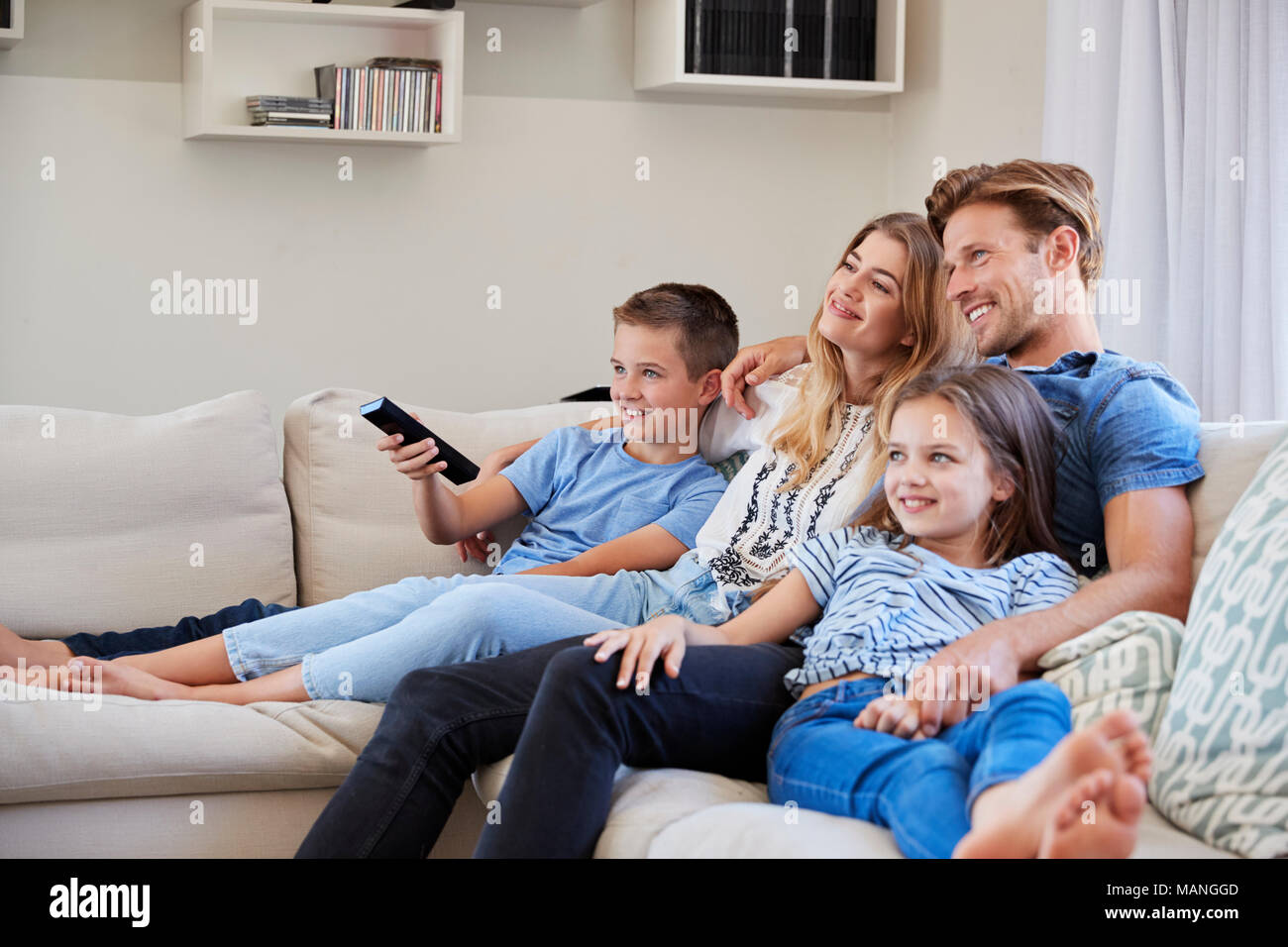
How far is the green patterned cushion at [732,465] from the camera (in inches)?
87.4

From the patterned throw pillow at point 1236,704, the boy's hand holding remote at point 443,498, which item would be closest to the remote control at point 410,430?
the boy's hand holding remote at point 443,498

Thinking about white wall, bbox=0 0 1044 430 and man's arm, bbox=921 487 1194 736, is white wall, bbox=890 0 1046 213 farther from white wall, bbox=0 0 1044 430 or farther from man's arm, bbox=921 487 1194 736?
man's arm, bbox=921 487 1194 736

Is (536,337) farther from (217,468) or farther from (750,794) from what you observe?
(750,794)

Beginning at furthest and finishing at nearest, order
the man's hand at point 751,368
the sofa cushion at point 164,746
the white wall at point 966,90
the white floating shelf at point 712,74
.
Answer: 1. the white floating shelf at point 712,74
2. the white wall at point 966,90
3. the man's hand at point 751,368
4. the sofa cushion at point 164,746

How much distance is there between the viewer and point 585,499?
222 cm

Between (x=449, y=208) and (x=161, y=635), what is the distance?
1.46m

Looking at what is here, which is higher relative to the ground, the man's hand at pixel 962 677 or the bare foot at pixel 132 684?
the man's hand at pixel 962 677

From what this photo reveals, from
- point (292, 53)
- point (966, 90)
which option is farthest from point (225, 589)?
point (966, 90)

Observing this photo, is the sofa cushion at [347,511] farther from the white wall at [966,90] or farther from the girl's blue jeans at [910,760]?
the white wall at [966,90]

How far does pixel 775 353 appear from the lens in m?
2.16

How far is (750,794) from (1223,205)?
4.80ft

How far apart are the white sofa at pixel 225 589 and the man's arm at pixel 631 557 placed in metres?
0.30

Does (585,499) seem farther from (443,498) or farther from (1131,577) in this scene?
(1131,577)
